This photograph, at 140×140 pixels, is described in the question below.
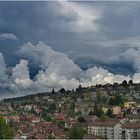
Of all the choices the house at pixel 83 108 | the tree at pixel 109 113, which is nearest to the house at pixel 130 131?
the tree at pixel 109 113

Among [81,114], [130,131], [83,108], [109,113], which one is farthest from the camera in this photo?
[83,108]

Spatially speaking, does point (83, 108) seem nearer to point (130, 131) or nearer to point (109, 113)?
point (109, 113)

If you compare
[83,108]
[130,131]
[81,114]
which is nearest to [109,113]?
[81,114]

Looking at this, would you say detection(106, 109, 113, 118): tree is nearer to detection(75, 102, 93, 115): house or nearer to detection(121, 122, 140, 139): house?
detection(75, 102, 93, 115): house

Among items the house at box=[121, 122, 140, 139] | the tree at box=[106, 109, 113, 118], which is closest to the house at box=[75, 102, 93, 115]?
the tree at box=[106, 109, 113, 118]

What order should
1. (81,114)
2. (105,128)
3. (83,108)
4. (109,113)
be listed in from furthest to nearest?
(83,108)
(81,114)
(109,113)
(105,128)

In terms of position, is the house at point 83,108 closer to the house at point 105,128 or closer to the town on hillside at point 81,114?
the town on hillside at point 81,114

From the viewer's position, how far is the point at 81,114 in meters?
50.1

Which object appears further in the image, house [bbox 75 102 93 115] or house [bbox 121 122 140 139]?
house [bbox 75 102 93 115]

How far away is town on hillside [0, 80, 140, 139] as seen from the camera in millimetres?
30594

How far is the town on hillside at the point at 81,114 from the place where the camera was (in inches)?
1204

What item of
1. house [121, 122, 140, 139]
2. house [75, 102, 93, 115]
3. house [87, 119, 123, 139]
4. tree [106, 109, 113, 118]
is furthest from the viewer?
house [75, 102, 93, 115]

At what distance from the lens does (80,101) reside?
2473 inches

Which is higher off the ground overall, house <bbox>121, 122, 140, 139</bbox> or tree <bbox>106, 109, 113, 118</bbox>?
tree <bbox>106, 109, 113, 118</bbox>
